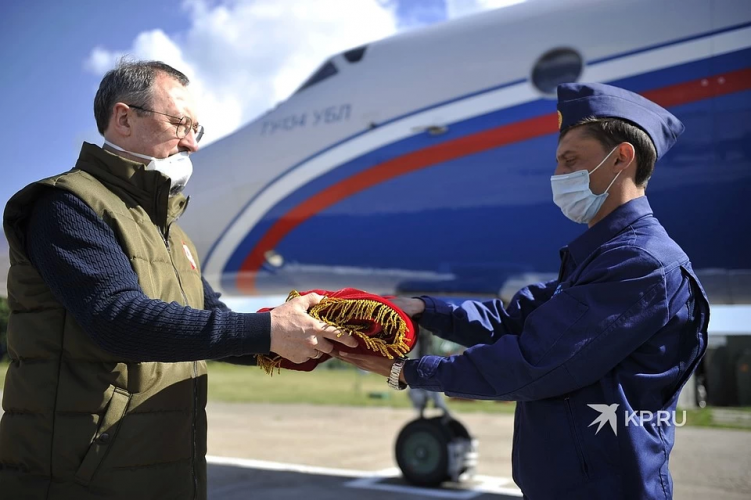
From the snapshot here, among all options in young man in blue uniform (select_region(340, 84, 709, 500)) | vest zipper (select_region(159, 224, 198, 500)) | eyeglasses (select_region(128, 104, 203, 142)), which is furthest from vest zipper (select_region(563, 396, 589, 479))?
eyeglasses (select_region(128, 104, 203, 142))

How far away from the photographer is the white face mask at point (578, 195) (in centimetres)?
227

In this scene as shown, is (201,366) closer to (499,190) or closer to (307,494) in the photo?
(499,190)

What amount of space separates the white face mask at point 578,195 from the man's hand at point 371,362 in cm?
79

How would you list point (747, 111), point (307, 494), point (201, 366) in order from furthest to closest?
point (307, 494)
point (747, 111)
point (201, 366)

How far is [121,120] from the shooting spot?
2287 millimetres

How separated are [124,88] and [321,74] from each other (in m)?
4.20

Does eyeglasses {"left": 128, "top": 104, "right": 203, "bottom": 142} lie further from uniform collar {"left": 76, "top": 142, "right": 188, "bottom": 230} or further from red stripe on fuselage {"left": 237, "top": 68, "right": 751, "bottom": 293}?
red stripe on fuselage {"left": 237, "top": 68, "right": 751, "bottom": 293}

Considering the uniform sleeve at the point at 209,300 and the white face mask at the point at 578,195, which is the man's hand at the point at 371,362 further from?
the white face mask at the point at 578,195

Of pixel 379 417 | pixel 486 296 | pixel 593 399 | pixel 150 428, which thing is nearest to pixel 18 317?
pixel 150 428

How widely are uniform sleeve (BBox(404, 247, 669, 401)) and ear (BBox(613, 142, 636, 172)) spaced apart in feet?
1.10

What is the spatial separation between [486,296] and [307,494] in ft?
7.79

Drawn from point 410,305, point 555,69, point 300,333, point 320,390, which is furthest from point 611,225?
point 320,390

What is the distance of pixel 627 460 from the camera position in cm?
198

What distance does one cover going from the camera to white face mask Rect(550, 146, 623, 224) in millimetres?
2271
